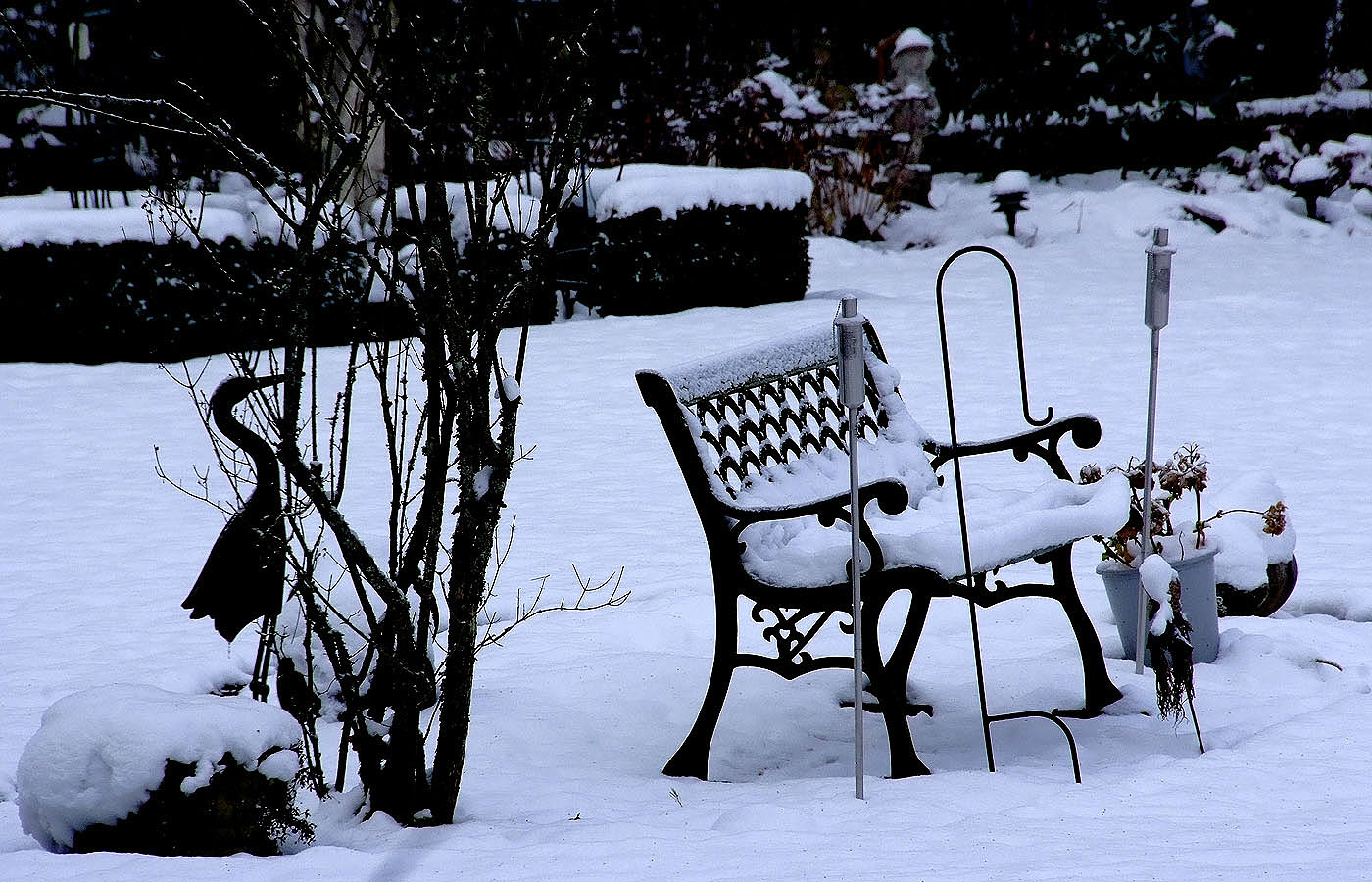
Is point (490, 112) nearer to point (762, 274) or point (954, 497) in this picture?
point (954, 497)

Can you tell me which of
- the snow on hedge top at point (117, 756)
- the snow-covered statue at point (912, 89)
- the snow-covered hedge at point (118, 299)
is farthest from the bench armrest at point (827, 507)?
the snow-covered statue at point (912, 89)

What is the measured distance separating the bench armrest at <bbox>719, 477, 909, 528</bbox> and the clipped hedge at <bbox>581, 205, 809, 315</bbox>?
6.93 m

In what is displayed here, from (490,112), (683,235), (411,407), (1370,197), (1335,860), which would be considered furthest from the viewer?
(1370,197)

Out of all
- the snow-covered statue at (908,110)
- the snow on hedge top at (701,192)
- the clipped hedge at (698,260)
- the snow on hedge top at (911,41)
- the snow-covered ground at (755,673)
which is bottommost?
the snow-covered ground at (755,673)

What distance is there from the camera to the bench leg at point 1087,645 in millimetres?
3314

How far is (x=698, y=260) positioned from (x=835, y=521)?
6996 mm

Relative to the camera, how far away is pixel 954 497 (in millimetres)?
3580

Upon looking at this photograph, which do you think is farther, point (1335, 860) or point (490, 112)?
point (490, 112)

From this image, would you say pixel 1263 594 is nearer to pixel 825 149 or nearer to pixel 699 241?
pixel 699 241

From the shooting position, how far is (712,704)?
3.00 meters

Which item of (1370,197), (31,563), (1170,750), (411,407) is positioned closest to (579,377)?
(411,407)

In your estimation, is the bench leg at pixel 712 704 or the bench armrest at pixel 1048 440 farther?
the bench armrest at pixel 1048 440

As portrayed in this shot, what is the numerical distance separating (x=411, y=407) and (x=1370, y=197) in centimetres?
1120

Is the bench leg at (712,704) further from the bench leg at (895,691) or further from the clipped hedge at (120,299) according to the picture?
the clipped hedge at (120,299)
